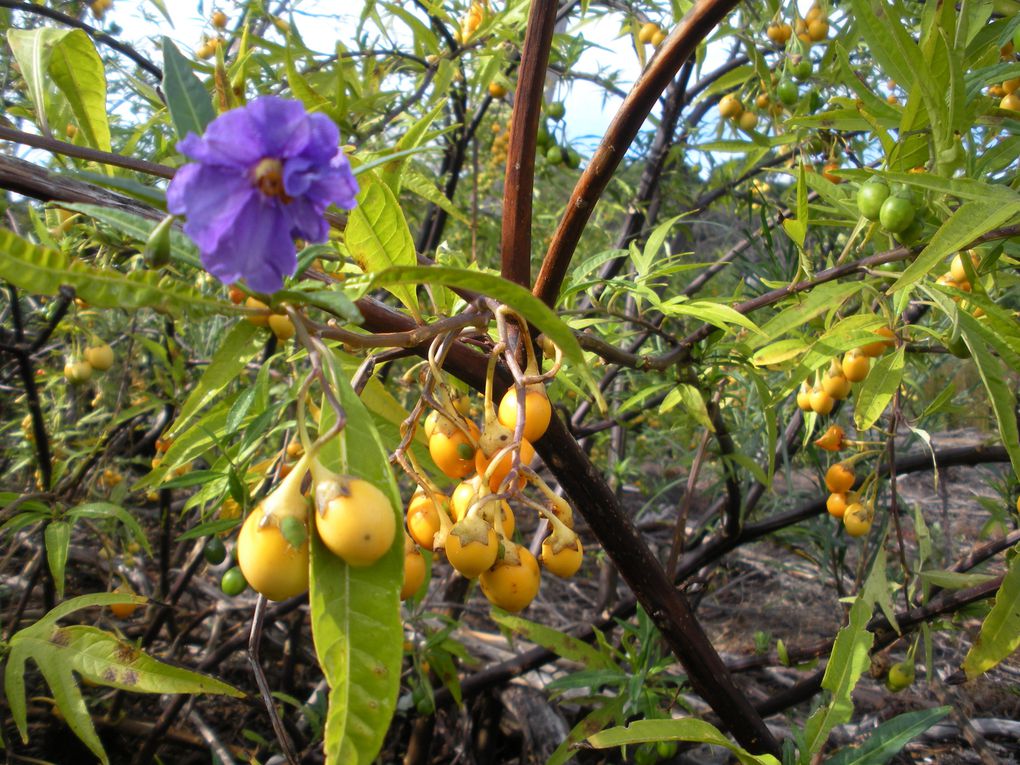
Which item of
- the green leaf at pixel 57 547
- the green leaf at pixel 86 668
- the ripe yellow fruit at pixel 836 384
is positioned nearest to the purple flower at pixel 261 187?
the green leaf at pixel 86 668

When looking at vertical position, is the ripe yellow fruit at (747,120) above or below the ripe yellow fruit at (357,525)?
above

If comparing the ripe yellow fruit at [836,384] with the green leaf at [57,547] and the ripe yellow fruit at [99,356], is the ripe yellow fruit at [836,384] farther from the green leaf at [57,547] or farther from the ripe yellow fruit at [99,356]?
the ripe yellow fruit at [99,356]

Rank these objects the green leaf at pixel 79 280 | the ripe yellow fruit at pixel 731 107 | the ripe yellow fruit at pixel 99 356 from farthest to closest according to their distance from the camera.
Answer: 1. the ripe yellow fruit at pixel 731 107
2. the ripe yellow fruit at pixel 99 356
3. the green leaf at pixel 79 280

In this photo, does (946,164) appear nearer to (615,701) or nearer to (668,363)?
(668,363)

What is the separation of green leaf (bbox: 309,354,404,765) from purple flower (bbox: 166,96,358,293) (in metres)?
0.20

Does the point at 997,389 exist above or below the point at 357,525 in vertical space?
above

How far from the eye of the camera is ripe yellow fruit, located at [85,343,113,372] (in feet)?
7.04

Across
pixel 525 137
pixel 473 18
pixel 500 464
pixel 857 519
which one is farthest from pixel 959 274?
pixel 473 18

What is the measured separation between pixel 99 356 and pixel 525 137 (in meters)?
1.91

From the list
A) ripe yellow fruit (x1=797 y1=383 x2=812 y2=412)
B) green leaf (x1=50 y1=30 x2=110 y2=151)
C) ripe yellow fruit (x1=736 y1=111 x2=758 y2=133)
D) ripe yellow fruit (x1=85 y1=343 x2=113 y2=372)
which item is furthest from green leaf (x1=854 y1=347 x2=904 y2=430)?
ripe yellow fruit (x1=85 y1=343 x2=113 y2=372)

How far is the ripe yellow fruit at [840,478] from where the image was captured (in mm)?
1636

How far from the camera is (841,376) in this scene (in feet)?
4.66

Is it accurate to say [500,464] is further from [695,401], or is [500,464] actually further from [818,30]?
[818,30]

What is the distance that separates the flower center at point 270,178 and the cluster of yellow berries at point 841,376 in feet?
3.68
